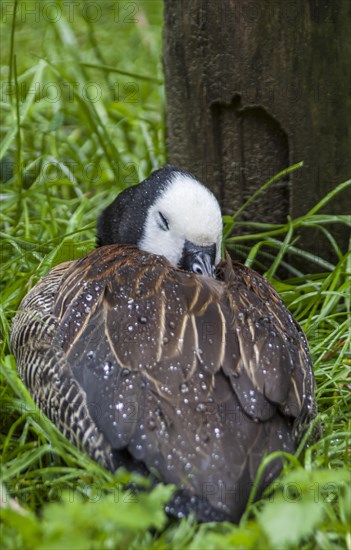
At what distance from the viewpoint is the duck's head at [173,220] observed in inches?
161

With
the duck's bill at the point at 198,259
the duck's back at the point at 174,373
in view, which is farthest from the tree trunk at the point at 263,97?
the duck's back at the point at 174,373

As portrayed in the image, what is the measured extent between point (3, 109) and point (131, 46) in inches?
63.6

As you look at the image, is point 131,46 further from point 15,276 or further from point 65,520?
point 65,520

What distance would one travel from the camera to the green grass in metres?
2.60

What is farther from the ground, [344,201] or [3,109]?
[3,109]

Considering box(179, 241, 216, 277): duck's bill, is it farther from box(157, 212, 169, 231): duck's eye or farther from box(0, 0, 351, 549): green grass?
box(0, 0, 351, 549): green grass

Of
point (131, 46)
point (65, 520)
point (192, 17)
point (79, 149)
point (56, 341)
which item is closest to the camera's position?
point (65, 520)

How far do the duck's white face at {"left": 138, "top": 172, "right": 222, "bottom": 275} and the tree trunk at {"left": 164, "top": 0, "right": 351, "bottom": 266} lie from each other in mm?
588

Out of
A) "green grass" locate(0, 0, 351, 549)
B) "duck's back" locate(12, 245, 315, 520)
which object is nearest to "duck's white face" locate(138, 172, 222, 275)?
"duck's back" locate(12, 245, 315, 520)

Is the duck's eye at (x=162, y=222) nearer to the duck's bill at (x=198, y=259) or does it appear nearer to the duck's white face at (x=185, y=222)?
the duck's white face at (x=185, y=222)

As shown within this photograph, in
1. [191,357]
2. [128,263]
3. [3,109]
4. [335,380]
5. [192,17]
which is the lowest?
[335,380]

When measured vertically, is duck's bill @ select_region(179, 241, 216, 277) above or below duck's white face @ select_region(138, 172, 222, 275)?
below

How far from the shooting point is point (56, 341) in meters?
3.55

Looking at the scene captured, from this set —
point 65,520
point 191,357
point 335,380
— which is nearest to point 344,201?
point 335,380
